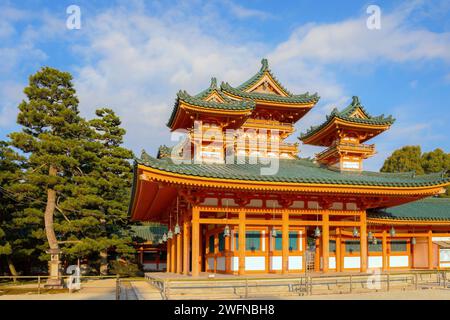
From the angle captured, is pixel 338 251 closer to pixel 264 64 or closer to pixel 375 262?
pixel 375 262

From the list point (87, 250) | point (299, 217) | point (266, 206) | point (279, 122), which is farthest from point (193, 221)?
point (87, 250)

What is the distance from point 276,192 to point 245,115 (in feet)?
16.6

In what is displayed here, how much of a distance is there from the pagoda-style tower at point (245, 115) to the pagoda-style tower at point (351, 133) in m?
2.25

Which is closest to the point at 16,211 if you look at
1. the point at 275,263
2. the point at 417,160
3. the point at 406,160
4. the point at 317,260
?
the point at 275,263

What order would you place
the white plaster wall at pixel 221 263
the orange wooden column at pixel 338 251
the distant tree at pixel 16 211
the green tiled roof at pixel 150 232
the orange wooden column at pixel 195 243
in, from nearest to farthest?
1. the orange wooden column at pixel 195 243
2. the white plaster wall at pixel 221 263
3. the orange wooden column at pixel 338 251
4. the distant tree at pixel 16 211
5. the green tiled roof at pixel 150 232

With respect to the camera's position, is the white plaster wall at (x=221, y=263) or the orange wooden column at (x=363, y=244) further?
the orange wooden column at (x=363, y=244)

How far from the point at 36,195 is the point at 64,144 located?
508 cm

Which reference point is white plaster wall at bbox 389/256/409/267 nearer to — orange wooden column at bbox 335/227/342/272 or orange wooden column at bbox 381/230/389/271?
orange wooden column at bbox 381/230/389/271

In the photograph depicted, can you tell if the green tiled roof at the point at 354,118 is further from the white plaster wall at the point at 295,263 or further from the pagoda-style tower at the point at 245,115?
the white plaster wall at the point at 295,263

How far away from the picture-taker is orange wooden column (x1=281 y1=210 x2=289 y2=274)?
2036 cm

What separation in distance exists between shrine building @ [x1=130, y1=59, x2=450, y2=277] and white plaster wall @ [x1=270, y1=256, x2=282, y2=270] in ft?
0.17

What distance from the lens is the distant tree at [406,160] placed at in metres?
61.5

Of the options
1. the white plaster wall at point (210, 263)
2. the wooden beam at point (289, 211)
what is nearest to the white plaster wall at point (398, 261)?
the wooden beam at point (289, 211)

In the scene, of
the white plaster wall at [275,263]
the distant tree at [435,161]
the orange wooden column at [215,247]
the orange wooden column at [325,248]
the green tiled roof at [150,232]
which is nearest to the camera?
the orange wooden column at [325,248]
